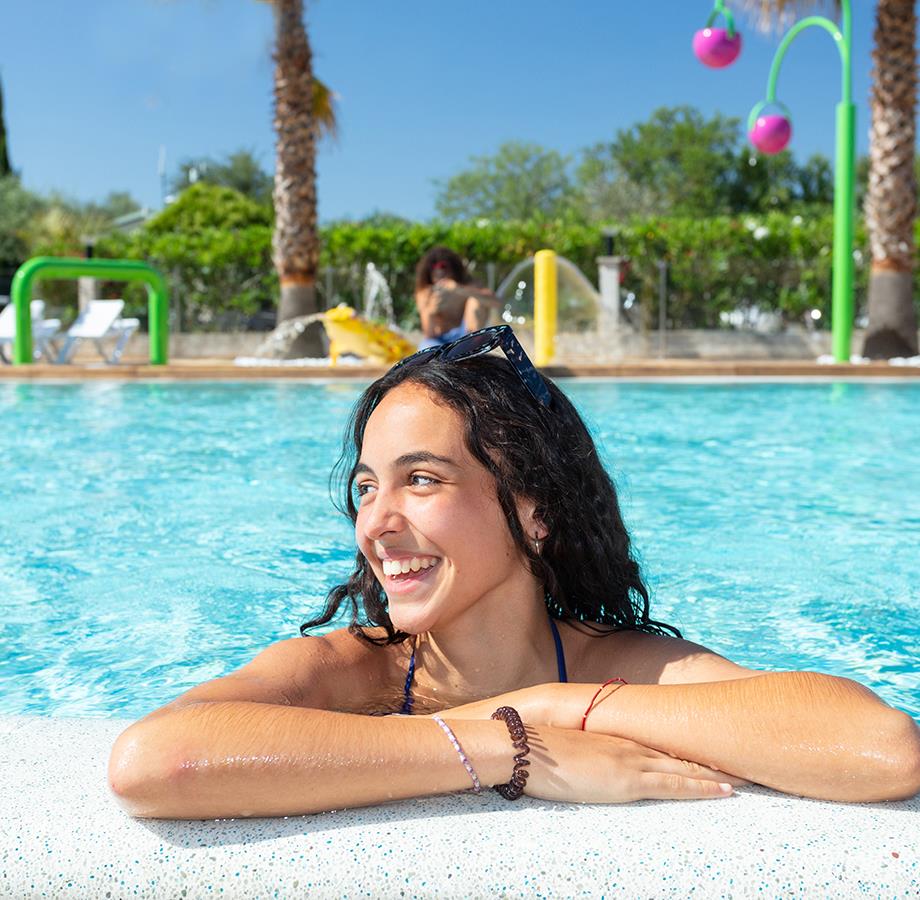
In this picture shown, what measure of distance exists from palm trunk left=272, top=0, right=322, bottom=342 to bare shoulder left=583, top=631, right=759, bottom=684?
14.9 metres

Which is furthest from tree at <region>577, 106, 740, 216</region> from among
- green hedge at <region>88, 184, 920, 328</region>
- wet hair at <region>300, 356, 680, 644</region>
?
wet hair at <region>300, 356, 680, 644</region>

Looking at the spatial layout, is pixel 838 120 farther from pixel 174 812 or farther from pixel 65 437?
pixel 174 812

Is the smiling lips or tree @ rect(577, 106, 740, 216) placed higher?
tree @ rect(577, 106, 740, 216)

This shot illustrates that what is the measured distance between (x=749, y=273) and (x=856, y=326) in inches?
91.1

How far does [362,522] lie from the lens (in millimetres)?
1864

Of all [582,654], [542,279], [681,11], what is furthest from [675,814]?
[681,11]

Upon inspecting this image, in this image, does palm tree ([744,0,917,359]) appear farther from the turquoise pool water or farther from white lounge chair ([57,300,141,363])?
white lounge chair ([57,300,141,363])

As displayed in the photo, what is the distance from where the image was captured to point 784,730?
5.17 ft

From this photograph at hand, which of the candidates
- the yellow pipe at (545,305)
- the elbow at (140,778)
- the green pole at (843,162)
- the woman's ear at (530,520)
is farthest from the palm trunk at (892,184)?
the elbow at (140,778)

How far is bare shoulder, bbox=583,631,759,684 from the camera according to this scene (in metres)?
1.96

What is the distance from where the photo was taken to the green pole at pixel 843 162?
13.9 m

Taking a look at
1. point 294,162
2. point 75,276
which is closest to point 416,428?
point 75,276

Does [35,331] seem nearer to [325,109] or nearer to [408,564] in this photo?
[325,109]

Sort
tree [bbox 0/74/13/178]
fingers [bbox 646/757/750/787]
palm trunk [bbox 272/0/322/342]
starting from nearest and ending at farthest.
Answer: fingers [bbox 646/757/750/787] → palm trunk [bbox 272/0/322/342] → tree [bbox 0/74/13/178]
